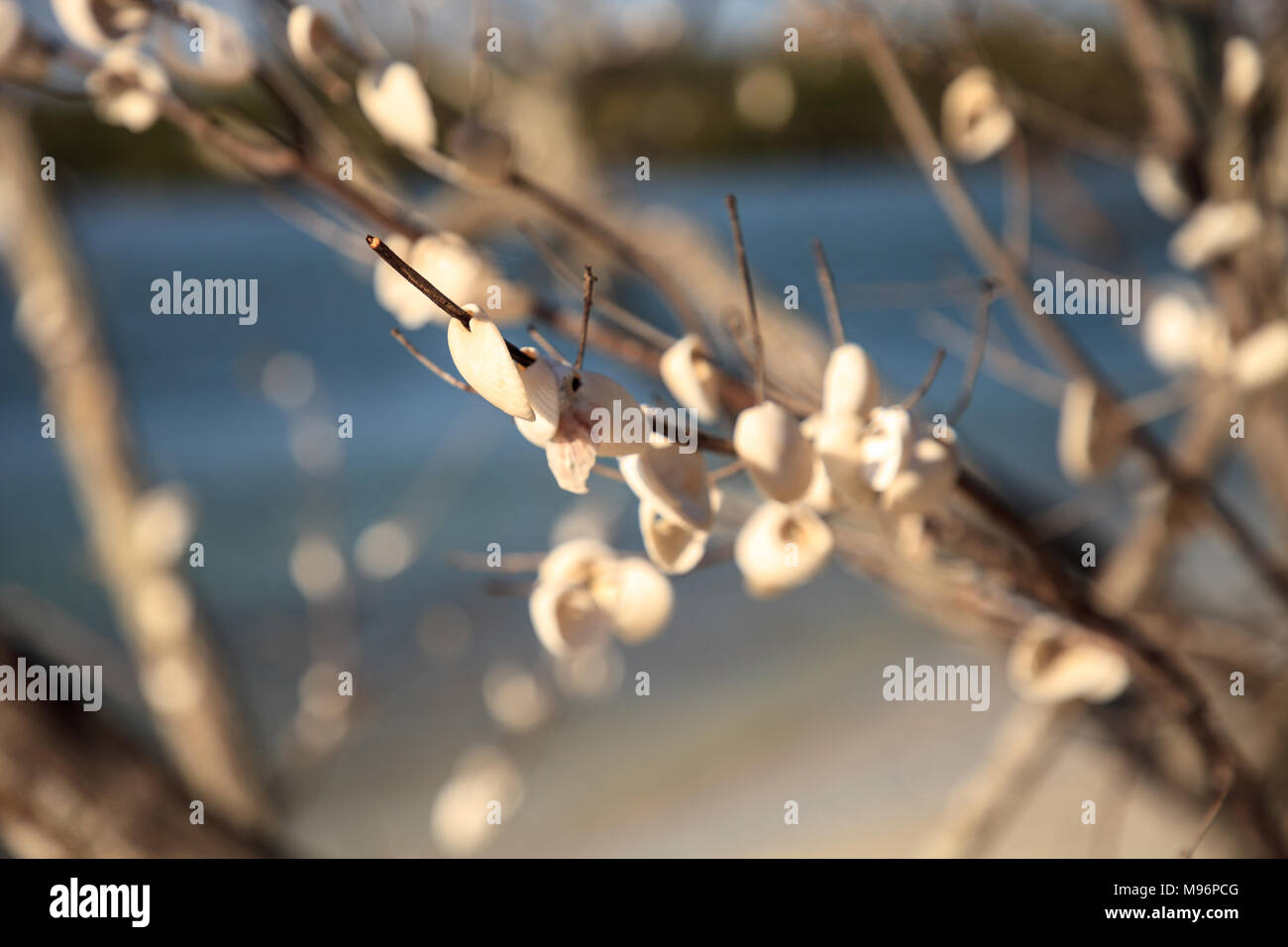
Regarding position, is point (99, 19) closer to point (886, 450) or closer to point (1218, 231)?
point (886, 450)

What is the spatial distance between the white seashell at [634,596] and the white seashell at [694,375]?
0.05 metres

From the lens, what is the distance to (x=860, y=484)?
233 millimetres

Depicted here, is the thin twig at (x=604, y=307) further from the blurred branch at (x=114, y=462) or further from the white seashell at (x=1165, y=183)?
the blurred branch at (x=114, y=462)

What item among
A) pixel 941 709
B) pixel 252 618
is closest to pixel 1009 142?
pixel 941 709

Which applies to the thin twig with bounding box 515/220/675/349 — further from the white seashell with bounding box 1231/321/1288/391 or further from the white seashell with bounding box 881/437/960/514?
the white seashell with bounding box 1231/321/1288/391

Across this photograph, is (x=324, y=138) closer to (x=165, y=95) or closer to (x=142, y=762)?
(x=165, y=95)

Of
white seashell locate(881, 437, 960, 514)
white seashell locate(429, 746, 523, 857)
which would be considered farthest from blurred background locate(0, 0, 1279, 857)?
white seashell locate(881, 437, 960, 514)

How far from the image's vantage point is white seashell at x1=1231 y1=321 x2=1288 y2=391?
380 mm

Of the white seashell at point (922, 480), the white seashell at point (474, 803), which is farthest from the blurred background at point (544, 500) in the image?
the white seashell at point (922, 480)

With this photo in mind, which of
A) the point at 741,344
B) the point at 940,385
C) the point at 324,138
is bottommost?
the point at 741,344

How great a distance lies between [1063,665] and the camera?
0.31m

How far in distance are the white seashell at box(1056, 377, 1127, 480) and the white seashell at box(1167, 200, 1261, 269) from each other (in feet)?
0.26
